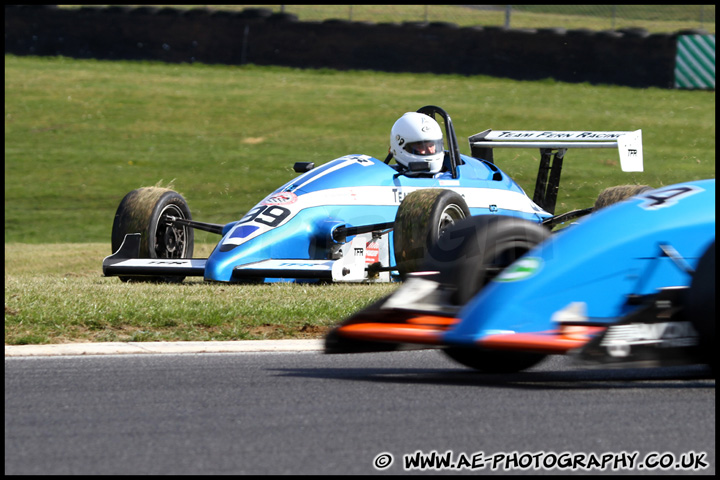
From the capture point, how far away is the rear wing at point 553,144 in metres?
11.9

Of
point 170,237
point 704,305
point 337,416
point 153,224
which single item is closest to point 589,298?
point 704,305

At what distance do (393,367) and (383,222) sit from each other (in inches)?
176

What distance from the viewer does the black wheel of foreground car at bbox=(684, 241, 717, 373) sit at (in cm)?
572

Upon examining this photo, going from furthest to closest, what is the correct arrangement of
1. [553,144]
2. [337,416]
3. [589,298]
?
1. [553,144]
2. [589,298]
3. [337,416]

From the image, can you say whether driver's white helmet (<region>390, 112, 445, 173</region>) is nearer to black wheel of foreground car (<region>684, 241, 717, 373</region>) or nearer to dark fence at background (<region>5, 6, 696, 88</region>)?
black wheel of foreground car (<region>684, 241, 717, 373</region>)

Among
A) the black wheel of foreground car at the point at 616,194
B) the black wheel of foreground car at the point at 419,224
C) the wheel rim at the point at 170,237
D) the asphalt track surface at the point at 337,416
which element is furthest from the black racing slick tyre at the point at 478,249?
the black wheel of foreground car at the point at 616,194

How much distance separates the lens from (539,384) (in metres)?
Result: 6.16

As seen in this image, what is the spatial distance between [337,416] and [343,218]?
574 cm

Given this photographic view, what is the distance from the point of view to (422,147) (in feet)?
38.5

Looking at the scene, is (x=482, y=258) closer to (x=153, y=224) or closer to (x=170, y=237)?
(x=153, y=224)

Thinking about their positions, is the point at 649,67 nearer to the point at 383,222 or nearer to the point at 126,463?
the point at 383,222

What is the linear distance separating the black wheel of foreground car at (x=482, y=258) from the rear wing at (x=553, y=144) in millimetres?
5097

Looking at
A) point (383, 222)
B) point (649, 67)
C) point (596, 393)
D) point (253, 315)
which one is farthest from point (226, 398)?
point (649, 67)

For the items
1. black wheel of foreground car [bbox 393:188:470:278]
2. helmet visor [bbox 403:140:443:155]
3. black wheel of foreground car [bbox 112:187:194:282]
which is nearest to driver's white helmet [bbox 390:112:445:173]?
helmet visor [bbox 403:140:443:155]
